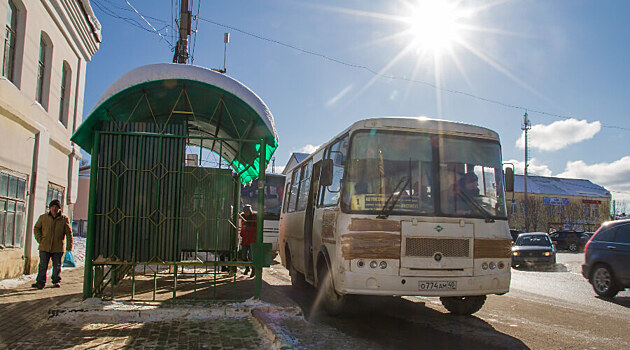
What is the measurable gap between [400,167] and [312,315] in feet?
8.81

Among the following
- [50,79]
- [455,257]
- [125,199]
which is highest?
[50,79]

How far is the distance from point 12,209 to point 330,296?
8066 millimetres

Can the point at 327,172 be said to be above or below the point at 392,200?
above

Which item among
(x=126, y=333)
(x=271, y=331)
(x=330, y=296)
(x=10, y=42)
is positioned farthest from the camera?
(x=10, y=42)

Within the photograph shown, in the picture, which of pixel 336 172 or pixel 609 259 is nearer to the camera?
pixel 336 172

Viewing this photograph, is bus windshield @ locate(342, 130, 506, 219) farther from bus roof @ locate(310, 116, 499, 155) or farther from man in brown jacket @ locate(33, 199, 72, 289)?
man in brown jacket @ locate(33, 199, 72, 289)

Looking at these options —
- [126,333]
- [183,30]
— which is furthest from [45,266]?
[183,30]

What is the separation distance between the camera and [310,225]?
8.81 metres

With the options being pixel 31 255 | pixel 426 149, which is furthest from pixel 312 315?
pixel 31 255

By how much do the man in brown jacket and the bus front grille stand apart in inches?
275

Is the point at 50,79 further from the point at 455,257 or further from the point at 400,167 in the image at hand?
the point at 455,257

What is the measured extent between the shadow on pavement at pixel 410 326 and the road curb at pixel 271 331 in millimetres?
789

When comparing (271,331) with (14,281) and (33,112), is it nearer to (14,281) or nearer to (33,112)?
(14,281)

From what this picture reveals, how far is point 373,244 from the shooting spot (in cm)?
650
